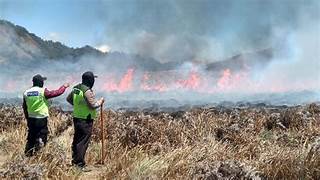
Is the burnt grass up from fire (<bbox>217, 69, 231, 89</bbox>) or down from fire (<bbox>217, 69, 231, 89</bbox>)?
down

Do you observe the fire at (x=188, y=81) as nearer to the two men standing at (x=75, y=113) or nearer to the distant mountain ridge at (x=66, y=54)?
the distant mountain ridge at (x=66, y=54)

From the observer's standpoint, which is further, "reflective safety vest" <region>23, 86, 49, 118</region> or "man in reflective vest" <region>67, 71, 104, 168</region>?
"reflective safety vest" <region>23, 86, 49, 118</region>

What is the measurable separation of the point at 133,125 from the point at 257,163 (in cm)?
408

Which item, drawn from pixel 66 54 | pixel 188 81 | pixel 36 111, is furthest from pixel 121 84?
pixel 66 54

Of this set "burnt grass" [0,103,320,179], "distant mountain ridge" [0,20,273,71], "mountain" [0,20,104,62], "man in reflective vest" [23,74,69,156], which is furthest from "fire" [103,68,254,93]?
"mountain" [0,20,104,62]

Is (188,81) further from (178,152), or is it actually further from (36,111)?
(178,152)

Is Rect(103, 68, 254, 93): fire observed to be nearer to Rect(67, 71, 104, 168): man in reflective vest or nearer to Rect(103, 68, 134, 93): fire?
Rect(103, 68, 134, 93): fire

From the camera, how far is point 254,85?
52.9 metres

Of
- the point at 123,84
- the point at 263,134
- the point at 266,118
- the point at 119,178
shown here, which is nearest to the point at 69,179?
the point at 119,178

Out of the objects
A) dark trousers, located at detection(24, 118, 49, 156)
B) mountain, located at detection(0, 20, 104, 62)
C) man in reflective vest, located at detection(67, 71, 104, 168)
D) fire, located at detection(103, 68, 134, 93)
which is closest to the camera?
man in reflective vest, located at detection(67, 71, 104, 168)

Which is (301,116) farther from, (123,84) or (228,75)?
(228,75)

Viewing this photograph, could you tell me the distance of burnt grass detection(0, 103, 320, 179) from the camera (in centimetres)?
800

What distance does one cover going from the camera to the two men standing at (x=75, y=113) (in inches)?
407

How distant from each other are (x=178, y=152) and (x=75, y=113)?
2178mm
